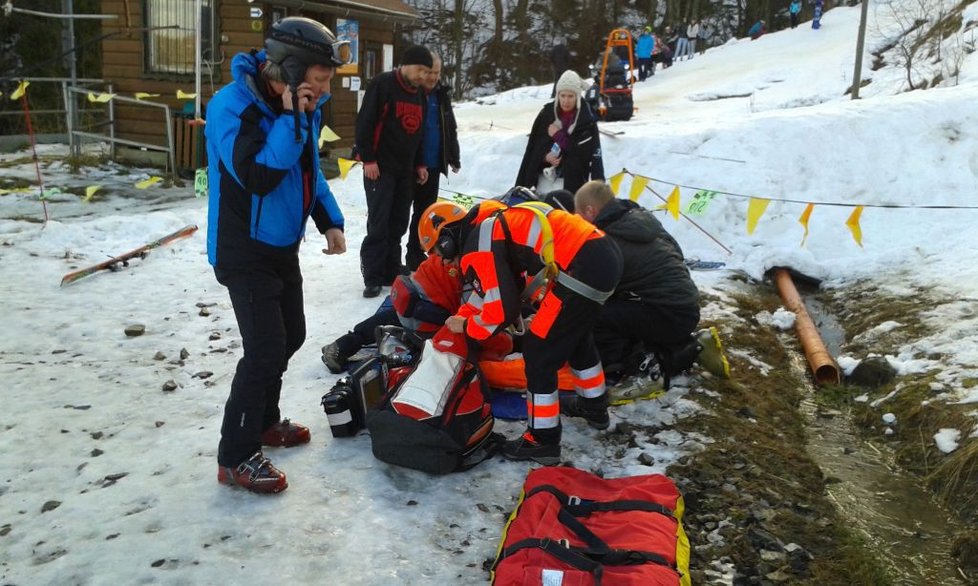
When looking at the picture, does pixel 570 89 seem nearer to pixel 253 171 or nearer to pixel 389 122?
pixel 389 122

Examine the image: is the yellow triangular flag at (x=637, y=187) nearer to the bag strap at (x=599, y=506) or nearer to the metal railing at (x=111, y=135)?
the bag strap at (x=599, y=506)

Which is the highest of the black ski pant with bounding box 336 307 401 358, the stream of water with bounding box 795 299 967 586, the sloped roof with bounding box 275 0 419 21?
the sloped roof with bounding box 275 0 419 21

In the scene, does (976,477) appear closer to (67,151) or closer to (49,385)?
(49,385)

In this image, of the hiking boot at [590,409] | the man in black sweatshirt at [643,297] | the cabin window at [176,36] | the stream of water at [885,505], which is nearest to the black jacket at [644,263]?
the man in black sweatshirt at [643,297]

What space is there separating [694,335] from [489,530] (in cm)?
259

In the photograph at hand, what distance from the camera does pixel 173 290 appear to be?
23.2 ft

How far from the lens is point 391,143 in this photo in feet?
21.0

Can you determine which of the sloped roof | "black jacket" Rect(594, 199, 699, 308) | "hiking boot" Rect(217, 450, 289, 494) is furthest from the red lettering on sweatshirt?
the sloped roof

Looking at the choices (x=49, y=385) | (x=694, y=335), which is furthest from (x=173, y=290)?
(x=694, y=335)

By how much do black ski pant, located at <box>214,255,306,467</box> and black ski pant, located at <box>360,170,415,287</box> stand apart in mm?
2773

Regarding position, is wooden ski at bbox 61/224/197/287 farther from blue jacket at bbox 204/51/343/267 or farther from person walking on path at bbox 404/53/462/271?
blue jacket at bbox 204/51/343/267

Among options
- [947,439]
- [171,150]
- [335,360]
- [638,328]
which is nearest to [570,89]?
[638,328]

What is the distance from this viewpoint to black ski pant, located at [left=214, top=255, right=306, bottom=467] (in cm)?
349

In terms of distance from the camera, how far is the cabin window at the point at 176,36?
13461 mm
